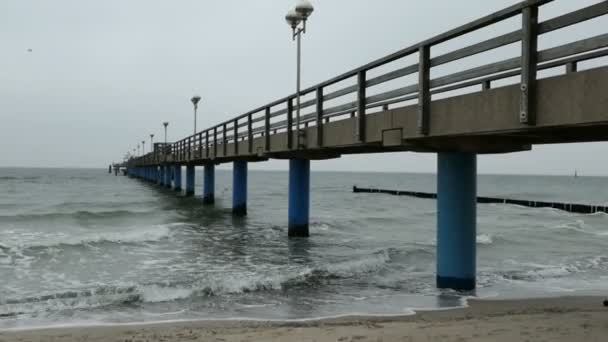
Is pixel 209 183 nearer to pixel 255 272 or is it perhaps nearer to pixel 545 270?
pixel 255 272

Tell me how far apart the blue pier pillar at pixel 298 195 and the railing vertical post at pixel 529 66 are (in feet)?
43.4

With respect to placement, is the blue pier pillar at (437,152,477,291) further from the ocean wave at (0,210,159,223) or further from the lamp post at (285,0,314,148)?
the ocean wave at (0,210,159,223)

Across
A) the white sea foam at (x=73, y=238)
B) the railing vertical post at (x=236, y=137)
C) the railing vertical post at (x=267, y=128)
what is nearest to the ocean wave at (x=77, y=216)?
the white sea foam at (x=73, y=238)

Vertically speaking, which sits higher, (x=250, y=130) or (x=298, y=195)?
(x=250, y=130)

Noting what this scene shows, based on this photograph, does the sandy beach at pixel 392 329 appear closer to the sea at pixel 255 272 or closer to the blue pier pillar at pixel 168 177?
the sea at pixel 255 272

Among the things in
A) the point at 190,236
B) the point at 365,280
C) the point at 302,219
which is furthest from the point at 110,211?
the point at 365,280

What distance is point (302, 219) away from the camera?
20.0 metres

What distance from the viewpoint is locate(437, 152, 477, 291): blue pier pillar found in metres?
9.98

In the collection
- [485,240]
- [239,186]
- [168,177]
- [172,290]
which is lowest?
[485,240]

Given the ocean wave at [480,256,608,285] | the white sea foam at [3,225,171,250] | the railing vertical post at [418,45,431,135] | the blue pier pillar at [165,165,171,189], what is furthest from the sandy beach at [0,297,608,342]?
the blue pier pillar at [165,165,171,189]

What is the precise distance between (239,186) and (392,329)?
22718mm

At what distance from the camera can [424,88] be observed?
8562 millimetres

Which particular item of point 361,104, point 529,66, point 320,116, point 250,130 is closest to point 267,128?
point 250,130

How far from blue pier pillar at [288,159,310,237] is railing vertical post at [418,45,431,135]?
10.9m
